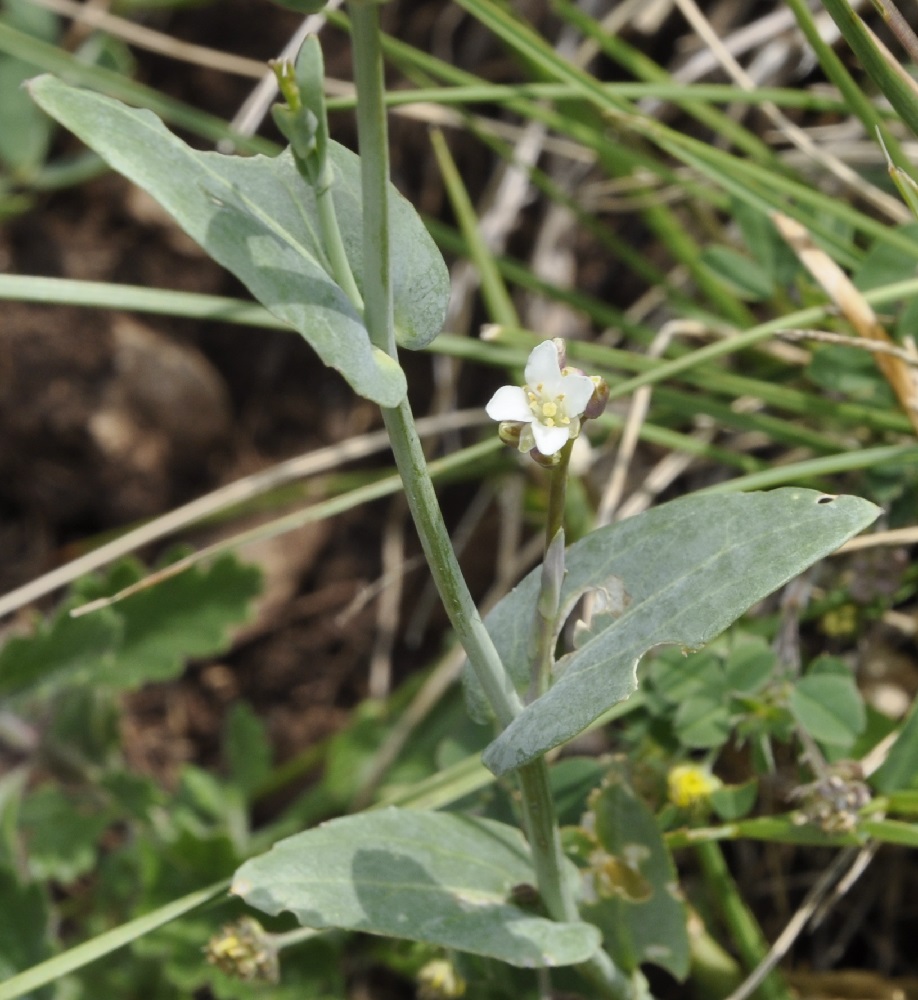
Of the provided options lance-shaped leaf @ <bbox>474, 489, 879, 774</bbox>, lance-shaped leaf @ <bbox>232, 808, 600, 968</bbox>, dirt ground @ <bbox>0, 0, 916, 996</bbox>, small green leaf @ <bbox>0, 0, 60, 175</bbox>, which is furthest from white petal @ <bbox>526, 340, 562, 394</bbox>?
small green leaf @ <bbox>0, 0, 60, 175</bbox>

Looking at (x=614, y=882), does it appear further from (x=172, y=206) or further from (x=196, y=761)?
(x=196, y=761)

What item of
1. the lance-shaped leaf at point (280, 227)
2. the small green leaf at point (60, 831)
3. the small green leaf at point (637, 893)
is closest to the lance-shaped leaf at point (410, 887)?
the small green leaf at point (637, 893)

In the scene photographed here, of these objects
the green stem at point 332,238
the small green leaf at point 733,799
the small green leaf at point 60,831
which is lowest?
the small green leaf at point 60,831

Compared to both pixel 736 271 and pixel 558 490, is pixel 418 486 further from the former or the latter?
pixel 736 271

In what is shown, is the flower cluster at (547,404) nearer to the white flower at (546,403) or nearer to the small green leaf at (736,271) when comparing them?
the white flower at (546,403)

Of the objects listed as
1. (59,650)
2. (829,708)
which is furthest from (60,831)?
→ (829,708)

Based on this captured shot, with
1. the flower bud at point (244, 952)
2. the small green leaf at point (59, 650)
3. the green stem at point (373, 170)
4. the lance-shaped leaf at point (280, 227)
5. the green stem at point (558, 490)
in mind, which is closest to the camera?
the green stem at point (373, 170)

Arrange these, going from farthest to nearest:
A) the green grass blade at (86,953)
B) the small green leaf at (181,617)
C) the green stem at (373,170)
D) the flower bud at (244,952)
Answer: the small green leaf at (181,617) < the flower bud at (244,952) < the green grass blade at (86,953) < the green stem at (373,170)

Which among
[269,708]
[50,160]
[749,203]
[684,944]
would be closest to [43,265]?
[50,160]

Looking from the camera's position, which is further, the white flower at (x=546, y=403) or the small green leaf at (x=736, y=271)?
the small green leaf at (x=736, y=271)
